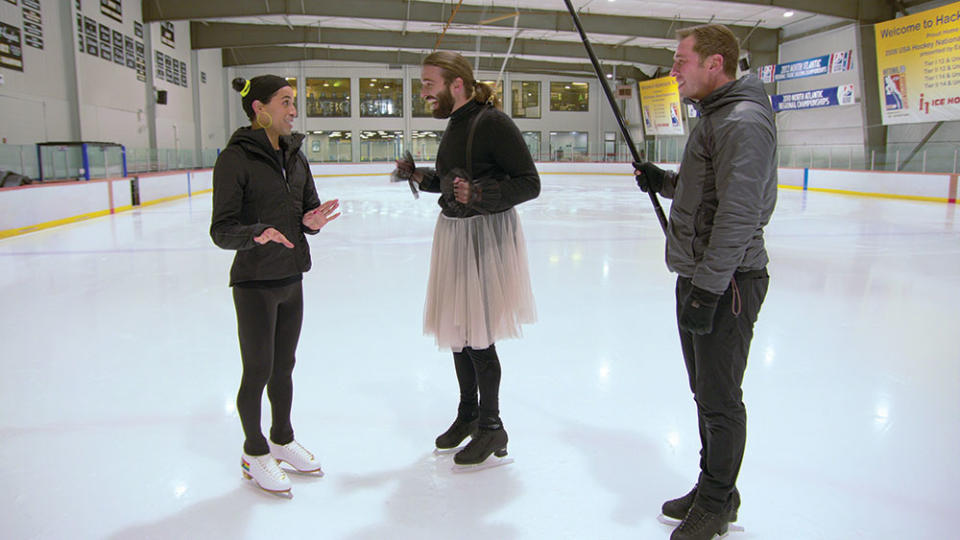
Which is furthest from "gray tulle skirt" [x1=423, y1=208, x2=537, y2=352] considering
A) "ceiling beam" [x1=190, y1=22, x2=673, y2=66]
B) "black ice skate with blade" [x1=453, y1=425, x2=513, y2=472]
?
"ceiling beam" [x1=190, y1=22, x2=673, y2=66]

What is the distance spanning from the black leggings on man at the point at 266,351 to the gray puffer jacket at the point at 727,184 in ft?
4.48

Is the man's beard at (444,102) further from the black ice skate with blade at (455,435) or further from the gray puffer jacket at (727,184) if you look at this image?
the black ice skate with blade at (455,435)

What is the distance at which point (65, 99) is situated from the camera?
47.2 feet

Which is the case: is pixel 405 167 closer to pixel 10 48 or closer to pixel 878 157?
pixel 10 48

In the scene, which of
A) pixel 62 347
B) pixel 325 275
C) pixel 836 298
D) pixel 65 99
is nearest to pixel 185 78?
pixel 65 99

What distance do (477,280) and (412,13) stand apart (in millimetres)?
18237

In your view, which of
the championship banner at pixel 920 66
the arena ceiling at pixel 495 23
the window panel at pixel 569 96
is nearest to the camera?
the championship banner at pixel 920 66

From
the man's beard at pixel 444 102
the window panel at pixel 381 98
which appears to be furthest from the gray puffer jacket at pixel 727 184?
the window panel at pixel 381 98

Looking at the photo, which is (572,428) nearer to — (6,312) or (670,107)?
(6,312)

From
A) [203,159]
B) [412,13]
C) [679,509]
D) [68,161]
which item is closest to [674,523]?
[679,509]

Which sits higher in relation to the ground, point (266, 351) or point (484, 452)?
point (266, 351)

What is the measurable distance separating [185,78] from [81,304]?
771 inches

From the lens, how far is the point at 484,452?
8.02ft

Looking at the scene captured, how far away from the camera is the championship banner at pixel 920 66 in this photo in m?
13.9
